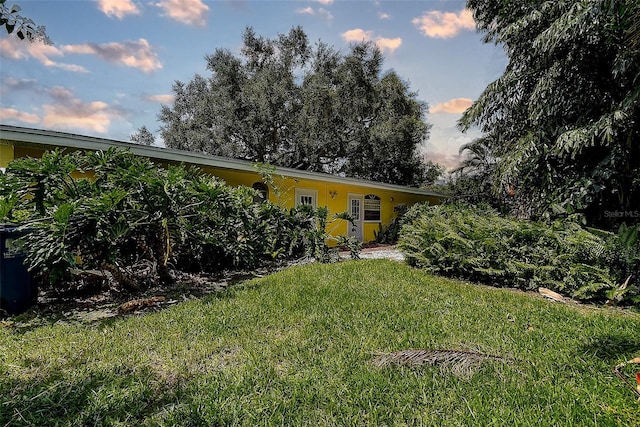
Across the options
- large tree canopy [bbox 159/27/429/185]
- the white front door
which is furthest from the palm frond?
large tree canopy [bbox 159/27/429/185]

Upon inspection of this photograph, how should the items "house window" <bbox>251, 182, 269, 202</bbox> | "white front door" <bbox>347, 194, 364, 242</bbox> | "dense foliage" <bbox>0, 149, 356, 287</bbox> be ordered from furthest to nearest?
1. "white front door" <bbox>347, 194, 364, 242</bbox>
2. "house window" <bbox>251, 182, 269, 202</bbox>
3. "dense foliage" <bbox>0, 149, 356, 287</bbox>

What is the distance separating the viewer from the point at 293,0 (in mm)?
8523

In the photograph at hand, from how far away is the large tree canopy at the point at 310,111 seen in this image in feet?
67.7

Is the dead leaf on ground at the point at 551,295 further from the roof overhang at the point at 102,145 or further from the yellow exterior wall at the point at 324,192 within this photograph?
the roof overhang at the point at 102,145

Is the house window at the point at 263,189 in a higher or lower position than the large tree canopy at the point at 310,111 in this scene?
lower

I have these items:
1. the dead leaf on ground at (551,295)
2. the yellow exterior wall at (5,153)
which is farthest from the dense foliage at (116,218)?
the dead leaf on ground at (551,295)

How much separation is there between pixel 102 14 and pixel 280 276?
21.4 feet

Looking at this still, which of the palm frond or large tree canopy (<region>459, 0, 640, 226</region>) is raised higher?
large tree canopy (<region>459, 0, 640, 226</region>)

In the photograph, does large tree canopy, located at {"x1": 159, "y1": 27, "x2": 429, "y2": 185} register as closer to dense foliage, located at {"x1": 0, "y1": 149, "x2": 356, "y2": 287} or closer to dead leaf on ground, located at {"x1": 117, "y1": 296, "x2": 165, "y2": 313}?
dense foliage, located at {"x1": 0, "y1": 149, "x2": 356, "y2": 287}

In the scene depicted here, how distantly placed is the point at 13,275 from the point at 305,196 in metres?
9.07

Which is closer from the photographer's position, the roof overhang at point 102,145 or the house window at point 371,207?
the roof overhang at point 102,145

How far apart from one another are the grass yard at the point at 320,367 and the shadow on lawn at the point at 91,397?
0.01 m

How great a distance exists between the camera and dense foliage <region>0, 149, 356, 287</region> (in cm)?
437

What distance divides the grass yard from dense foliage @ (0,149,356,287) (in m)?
1.11
